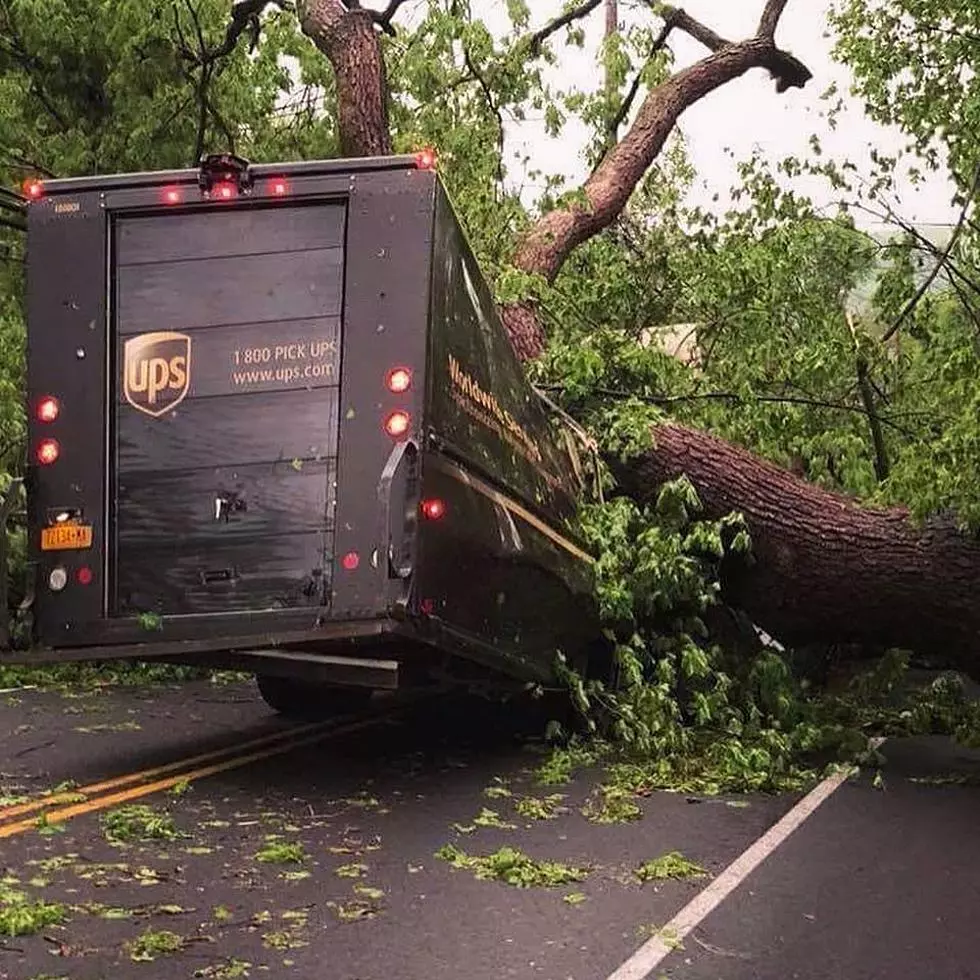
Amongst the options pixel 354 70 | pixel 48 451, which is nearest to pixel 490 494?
pixel 48 451

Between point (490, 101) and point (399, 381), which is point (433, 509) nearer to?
point (399, 381)

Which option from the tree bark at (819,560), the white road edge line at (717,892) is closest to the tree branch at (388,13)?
the tree bark at (819,560)

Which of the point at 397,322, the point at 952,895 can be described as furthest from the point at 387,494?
the point at 952,895

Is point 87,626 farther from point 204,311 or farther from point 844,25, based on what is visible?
point 844,25

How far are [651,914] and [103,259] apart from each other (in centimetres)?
438

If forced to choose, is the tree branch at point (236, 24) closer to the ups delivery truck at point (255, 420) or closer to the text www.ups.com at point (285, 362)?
the ups delivery truck at point (255, 420)

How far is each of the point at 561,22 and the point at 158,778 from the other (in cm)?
1178

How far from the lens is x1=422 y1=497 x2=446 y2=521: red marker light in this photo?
6.23 meters

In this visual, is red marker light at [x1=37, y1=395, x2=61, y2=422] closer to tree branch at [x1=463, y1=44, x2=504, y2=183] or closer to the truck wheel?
the truck wheel

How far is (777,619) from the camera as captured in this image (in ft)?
32.0

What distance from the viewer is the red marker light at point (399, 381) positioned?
625cm

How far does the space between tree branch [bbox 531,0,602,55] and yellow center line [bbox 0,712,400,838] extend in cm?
954

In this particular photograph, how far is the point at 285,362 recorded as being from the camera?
6480 millimetres

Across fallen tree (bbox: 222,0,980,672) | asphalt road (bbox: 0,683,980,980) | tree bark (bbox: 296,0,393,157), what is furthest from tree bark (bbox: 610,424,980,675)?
tree bark (bbox: 296,0,393,157)
